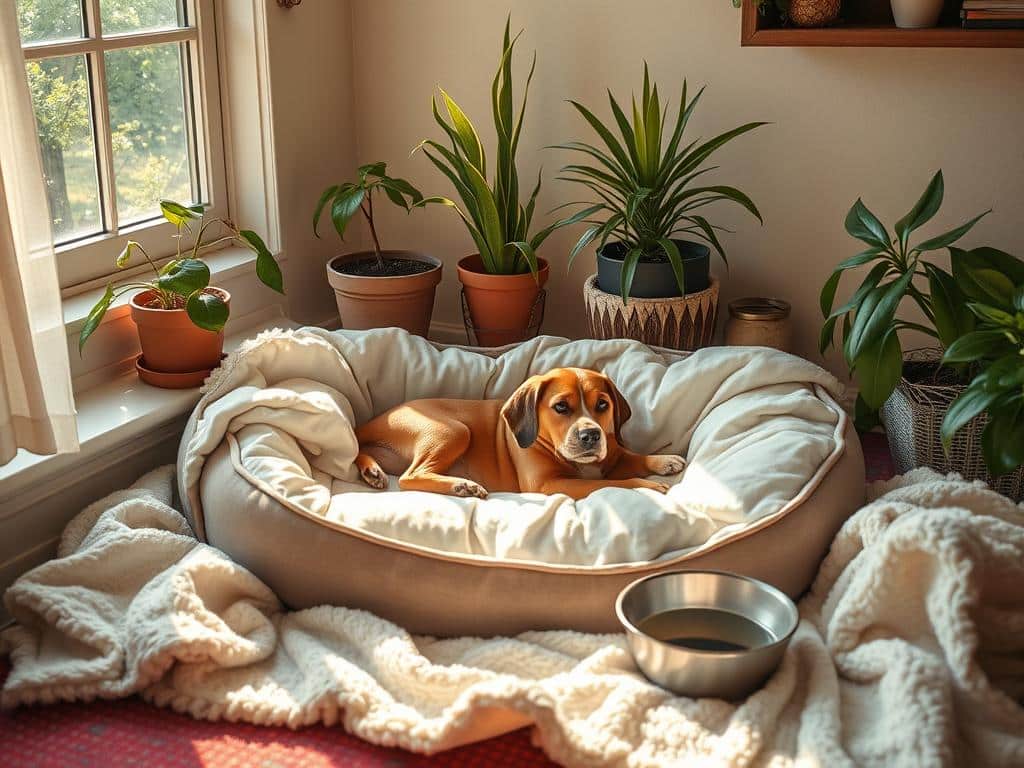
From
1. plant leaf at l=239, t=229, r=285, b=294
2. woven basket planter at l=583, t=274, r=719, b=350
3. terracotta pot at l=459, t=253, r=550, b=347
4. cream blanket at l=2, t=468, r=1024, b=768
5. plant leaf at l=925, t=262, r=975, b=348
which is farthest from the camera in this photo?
terracotta pot at l=459, t=253, r=550, b=347

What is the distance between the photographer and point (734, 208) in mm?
3225

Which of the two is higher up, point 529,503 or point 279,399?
point 279,399

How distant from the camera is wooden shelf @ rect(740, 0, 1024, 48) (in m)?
2.65

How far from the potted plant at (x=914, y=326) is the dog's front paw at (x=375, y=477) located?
1045mm

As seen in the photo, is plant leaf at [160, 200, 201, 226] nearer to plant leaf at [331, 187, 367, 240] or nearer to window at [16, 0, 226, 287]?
window at [16, 0, 226, 287]

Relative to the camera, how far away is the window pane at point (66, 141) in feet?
8.57

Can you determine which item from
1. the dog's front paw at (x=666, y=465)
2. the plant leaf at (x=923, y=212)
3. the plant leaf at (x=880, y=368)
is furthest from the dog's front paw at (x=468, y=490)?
the plant leaf at (x=923, y=212)

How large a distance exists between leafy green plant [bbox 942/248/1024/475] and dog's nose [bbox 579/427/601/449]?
2.24 feet

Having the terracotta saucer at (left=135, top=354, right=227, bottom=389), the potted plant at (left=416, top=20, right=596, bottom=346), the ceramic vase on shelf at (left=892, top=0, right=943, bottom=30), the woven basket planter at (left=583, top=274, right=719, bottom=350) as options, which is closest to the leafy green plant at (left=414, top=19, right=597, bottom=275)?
the potted plant at (left=416, top=20, right=596, bottom=346)

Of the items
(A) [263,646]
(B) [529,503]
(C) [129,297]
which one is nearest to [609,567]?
(B) [529,503]

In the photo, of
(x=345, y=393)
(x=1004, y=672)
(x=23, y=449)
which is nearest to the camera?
(x=1004, y=672)

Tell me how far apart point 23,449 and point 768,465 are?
1451 mm

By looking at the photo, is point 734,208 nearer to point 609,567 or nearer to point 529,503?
point 529,503

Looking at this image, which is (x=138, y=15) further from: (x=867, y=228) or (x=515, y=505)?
(x=867, y=228)
